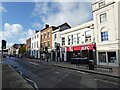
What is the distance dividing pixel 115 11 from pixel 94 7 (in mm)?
5426

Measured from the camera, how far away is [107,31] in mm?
28234

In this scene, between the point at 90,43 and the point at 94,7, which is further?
the point at 90,43

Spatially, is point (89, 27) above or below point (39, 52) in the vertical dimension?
above

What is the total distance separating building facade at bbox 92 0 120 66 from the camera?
2633 centimetres

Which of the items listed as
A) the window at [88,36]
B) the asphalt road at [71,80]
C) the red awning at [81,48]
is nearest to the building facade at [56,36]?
the red awning at [81,48]

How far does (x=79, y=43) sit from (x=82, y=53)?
2562 mm

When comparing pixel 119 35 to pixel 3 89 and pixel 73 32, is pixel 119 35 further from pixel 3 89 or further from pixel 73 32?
pixel 3 89

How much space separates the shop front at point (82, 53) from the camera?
33213mm

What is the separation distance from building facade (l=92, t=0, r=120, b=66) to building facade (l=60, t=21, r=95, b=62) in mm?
2641

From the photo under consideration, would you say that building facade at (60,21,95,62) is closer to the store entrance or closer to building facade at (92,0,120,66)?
the store entrance

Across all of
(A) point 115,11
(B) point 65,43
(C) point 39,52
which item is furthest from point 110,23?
(C) point 39,52

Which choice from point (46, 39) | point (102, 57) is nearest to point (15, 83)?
point (102, 57)

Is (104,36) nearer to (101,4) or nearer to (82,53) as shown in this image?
(101,4)

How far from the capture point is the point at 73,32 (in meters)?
39.8
